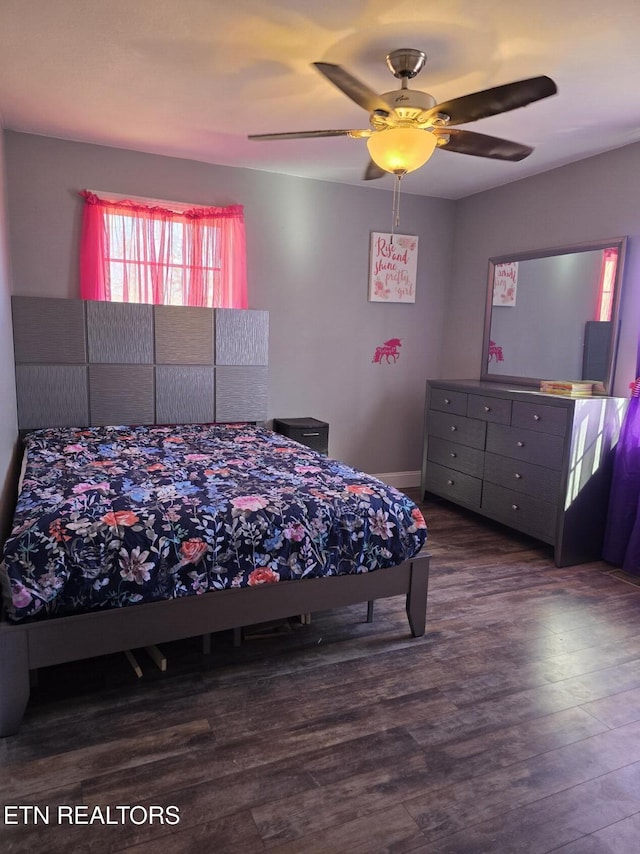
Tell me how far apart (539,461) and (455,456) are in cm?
83

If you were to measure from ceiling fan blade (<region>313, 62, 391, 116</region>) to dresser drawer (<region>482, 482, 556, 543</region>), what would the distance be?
2442 millimetres

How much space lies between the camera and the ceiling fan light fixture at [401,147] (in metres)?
2.21

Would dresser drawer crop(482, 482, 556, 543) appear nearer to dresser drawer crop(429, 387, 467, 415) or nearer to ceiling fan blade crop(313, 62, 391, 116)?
dresser drawer crop(429, 387, 467, 415)

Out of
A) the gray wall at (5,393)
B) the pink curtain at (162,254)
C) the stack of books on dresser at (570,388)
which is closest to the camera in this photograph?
the gray wall at (5,393)

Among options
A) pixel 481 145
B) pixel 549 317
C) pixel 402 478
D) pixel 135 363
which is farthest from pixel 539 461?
pixel 135 363

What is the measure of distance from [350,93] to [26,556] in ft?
6.64

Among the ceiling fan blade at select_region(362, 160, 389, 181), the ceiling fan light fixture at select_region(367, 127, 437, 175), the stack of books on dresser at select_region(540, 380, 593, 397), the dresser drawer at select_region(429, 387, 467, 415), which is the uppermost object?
the ceiling fan blade at select_region(362, 160, 389, 181)

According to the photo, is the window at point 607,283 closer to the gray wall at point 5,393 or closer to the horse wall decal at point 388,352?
the horse wall decal at point 388,352

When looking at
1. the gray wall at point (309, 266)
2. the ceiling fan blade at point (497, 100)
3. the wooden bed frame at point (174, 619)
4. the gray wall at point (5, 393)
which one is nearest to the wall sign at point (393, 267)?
the gray wall at point (309, 266)

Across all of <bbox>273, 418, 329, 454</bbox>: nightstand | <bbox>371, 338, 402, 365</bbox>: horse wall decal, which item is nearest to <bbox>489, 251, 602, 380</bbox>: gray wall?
<bbox>371, 338, 402, 365</bbox>: horse wall decal

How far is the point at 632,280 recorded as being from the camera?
336cm

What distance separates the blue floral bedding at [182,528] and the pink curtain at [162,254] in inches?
57.4

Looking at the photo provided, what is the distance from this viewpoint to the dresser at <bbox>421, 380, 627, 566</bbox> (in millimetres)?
3307

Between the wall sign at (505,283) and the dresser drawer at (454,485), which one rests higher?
the wall sign at (505,283)
